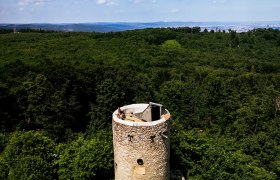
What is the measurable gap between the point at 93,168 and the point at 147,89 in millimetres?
20290

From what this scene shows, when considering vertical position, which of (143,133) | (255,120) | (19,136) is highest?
(143,133)

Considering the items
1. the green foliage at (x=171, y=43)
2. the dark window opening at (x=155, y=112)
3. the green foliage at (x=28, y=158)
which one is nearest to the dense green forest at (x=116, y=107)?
the green foliage at (x=28, y=158)

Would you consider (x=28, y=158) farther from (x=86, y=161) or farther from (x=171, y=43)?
(x=171, y=43)

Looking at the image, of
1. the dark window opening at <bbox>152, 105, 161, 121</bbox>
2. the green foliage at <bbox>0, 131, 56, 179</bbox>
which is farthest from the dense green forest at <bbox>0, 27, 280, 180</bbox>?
the dark window opening at <bbox>152, 105, 161, 121</bbox>

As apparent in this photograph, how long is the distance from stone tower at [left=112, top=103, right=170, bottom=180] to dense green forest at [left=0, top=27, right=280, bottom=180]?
21.5ft

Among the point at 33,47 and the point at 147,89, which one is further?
the point at 33,47

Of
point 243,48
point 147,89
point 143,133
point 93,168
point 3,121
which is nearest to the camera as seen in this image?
point 143,133

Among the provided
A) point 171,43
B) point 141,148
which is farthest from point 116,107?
point 171,43

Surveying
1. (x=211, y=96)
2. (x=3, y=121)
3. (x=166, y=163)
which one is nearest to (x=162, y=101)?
(x=211, y=96)

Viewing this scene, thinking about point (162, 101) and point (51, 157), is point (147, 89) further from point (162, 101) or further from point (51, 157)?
point (51, 157)

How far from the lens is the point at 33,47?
57125 millimetres

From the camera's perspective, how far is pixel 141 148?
1454 centimetres

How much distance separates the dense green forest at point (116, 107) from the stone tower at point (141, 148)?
258 inches

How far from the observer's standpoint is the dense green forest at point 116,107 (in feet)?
71.1
